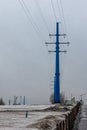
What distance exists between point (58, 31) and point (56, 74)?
1070 cm

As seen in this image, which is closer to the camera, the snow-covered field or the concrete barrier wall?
the concrete barrier wall

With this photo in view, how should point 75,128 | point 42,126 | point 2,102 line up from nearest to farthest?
1. point 42,126
2. point 75,128
3. point 2,102

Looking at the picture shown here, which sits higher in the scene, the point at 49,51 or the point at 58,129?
the point at 49,51

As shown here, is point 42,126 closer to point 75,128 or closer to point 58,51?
point 75,128

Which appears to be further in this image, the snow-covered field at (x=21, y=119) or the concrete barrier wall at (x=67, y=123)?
the snow-covered field at (x=21, y=119)

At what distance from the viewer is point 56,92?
249 feet

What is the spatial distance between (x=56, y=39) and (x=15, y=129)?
211 ft

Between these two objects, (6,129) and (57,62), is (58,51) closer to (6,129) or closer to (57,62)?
(57,62)

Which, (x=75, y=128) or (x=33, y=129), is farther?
(x=75, y=128)

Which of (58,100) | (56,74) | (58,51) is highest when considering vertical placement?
(58,51)

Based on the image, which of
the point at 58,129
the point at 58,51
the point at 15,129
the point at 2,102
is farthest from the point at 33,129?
the point at 2,102

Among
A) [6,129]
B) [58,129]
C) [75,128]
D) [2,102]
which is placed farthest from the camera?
[2,102]

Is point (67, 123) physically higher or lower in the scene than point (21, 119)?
lower

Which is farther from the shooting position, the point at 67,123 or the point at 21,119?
the point at 21,119
